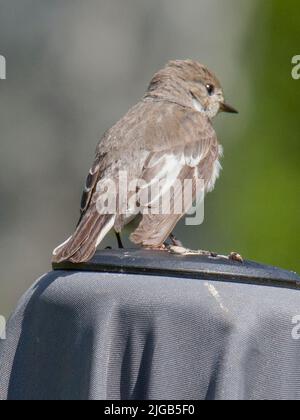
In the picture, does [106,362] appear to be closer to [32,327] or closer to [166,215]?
[32,327]

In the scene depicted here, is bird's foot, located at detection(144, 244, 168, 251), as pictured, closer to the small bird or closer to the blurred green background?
the small bird

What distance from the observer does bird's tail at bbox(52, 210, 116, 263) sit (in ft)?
17.9

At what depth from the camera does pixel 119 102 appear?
15141 mm

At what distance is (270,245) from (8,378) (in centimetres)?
854

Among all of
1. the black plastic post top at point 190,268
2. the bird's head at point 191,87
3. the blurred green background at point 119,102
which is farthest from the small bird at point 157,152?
the blurred green background at point 119,102

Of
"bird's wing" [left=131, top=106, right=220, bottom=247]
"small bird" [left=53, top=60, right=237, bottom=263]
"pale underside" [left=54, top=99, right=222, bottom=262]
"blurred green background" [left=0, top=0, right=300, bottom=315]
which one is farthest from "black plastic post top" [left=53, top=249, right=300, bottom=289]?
"blurred green background" [left=0, top=0, right=300, bottom=315]

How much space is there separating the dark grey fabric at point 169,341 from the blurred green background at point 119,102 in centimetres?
887

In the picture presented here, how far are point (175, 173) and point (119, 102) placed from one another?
8639mm

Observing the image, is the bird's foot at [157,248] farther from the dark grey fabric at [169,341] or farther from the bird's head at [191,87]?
the bird's head at [191,87]

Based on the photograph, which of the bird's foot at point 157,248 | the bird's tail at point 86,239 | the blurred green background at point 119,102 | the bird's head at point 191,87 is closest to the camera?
the bird's tail at point 86,239

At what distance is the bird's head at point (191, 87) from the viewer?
7645 mm

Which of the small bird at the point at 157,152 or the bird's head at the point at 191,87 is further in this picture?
the bird's head at the point at 191,87

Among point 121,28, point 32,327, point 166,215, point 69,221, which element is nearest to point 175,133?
point 166,215

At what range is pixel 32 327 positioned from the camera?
4938mm
